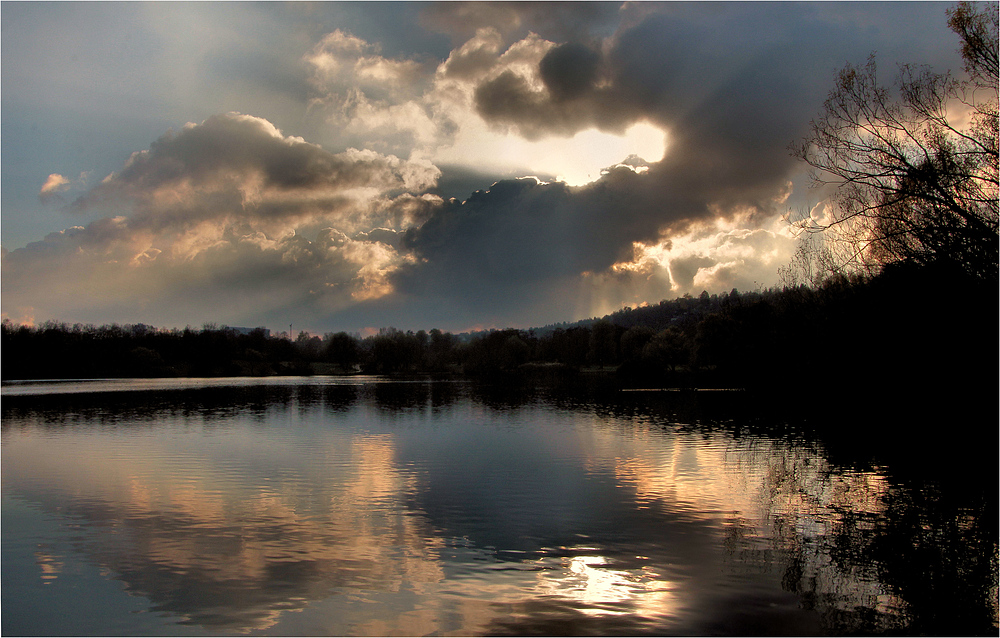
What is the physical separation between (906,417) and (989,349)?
12.0 meters

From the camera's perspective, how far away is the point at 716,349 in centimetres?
8806

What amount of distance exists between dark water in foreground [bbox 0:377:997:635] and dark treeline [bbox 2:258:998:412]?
20.8 feet

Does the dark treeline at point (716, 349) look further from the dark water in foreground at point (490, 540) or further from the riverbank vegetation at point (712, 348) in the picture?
the dark water in foreground at point (490, 540)

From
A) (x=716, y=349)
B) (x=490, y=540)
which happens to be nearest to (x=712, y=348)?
(x=716, y=349)

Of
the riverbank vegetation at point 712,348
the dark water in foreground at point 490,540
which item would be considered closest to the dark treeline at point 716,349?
the riverbank vegetation at point 712,348

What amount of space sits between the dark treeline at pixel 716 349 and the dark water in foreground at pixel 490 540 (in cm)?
635

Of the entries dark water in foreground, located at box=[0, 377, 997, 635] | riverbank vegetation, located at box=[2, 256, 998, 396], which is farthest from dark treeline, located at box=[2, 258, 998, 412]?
dark water in foreground, located at box=[0, 377, 997, 635]

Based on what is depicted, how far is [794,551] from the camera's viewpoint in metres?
11.6

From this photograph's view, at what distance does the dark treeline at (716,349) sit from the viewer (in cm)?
2673

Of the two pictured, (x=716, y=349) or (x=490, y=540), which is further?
(x=716, y=349)

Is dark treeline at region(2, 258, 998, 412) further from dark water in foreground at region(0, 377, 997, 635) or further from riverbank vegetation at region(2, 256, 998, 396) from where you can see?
dark water in foreground at region(0, 377, 997, 635)

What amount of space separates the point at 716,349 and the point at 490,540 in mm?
81703

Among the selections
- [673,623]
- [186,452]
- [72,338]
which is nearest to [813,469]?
[673,623]

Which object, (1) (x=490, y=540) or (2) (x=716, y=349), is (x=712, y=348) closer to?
(2) (x=716, y=349)
